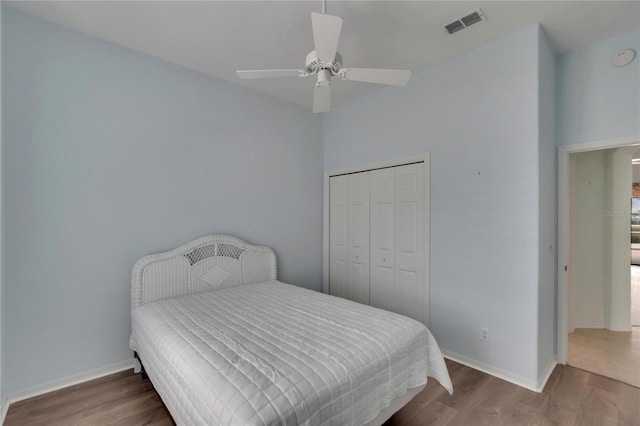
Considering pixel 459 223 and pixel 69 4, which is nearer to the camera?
pixel 69 4

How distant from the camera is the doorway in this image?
2971 mm

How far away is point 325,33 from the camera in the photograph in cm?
155

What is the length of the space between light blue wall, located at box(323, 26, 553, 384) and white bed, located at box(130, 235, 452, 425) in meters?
0.95

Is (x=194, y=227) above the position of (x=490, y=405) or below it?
above

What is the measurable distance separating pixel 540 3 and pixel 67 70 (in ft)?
11.7

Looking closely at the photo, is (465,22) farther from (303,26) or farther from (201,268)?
(201,268)

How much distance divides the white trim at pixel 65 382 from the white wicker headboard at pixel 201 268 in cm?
58

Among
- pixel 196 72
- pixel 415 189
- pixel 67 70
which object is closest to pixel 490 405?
pixel 415 189

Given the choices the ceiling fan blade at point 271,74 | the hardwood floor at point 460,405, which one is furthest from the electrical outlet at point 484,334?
the ceiling fan blade at point 271,74

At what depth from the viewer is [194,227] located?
2900 millimetres

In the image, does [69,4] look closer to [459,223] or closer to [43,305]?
[43,305]

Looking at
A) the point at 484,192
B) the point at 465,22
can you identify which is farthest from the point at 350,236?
the point at 465,22

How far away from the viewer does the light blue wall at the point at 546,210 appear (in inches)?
90.0

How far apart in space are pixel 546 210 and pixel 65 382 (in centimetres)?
411
